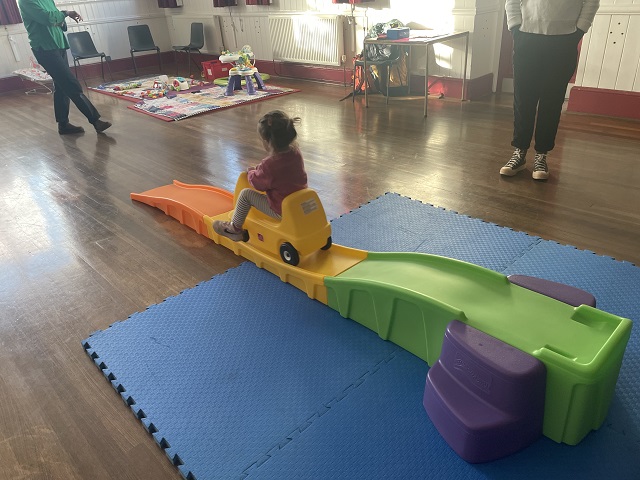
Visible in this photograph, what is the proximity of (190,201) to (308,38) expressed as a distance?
14.1ft

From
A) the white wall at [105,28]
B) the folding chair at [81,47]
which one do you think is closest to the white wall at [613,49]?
the folding chair at [81,47]

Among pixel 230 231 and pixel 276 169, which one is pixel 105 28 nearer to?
pixel 230 231

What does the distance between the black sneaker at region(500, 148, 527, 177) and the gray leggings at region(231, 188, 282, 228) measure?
69.7 inches

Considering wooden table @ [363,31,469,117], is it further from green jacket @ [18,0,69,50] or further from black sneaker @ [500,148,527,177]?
green jacket @ [18,0,69,50]

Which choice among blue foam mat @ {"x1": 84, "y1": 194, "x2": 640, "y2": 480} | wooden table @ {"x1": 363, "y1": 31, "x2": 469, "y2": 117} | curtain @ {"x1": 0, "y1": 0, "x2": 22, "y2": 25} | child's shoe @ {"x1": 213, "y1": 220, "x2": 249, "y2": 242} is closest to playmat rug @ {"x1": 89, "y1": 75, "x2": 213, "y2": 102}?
curtain @ {"x1": 0, "y1": 0, "x2": 22, "y2": 25}

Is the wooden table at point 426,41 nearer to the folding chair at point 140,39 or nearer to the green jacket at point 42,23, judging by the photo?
the green jacket at point 42,23

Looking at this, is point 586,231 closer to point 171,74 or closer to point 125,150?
point 125,150

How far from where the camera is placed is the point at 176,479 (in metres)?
1.39

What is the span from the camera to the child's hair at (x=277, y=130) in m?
1.99

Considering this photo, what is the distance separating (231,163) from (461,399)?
2.84 meters

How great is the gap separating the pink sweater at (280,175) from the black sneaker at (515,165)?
5.53ft

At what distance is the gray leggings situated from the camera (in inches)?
87.6

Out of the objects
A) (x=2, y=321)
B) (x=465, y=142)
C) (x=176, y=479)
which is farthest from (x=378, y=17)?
(x=176, y=479)

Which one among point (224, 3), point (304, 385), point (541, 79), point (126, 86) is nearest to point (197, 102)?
point (126, 86)
